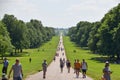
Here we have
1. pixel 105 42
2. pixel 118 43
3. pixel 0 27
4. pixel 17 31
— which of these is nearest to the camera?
pixel 118 43

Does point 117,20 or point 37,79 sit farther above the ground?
point 117,20

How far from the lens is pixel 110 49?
9588 cm

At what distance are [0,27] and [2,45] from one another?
10.7 meters

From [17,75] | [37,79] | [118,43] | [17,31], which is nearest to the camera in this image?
[17,75]

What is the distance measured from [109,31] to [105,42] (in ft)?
10.5

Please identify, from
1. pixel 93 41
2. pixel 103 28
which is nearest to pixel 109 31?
pixel 103 28

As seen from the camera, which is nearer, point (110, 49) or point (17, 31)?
point (110, 49)

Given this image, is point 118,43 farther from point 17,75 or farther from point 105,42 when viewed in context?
point 17,75

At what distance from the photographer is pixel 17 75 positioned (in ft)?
78.2

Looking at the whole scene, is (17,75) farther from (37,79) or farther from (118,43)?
(118,43)

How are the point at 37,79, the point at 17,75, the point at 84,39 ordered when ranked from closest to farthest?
the point at 17,75
the point at 37,79
the point at 84,39

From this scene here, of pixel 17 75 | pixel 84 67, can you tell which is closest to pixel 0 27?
pixel 84 67

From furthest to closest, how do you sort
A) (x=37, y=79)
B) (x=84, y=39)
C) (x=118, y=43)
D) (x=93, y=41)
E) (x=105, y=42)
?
(x=84, y=39) < (x=93, y=41) < (x=105, y=42) < (x=118, y=43) < (x=37, y=79)

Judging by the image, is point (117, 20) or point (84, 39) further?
point (84, 39)
